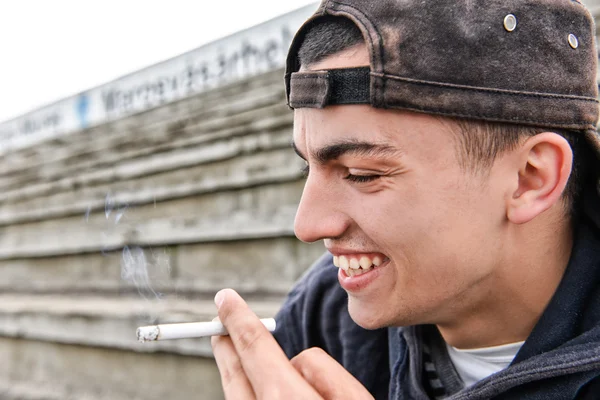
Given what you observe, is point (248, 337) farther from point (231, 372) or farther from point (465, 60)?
point (465, 60)

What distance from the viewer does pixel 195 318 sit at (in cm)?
311

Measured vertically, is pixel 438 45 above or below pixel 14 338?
above

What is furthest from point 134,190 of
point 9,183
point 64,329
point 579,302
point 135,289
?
point 579,302

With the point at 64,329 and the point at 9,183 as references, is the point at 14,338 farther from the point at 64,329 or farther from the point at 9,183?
the point at 9,183

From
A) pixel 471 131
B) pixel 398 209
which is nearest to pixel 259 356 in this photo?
pixel 398 209

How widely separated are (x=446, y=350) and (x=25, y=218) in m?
4.81

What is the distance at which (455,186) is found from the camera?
1.26 metres

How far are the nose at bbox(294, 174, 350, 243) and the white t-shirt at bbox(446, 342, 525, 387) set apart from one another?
21.7 inches

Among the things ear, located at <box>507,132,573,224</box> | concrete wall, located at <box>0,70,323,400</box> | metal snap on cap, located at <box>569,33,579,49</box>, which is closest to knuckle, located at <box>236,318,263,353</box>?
ear, located at <box>507,132,573,224</box>

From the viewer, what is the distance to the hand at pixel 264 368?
1241 mm

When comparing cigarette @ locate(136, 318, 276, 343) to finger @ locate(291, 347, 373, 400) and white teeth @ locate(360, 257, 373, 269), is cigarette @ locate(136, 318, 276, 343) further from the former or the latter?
white teeth @ locate(360, 257, 373, 269)

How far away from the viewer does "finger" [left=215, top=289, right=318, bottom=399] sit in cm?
123

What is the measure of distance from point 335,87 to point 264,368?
0.71 meters

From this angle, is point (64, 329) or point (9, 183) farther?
point (9, 183)
